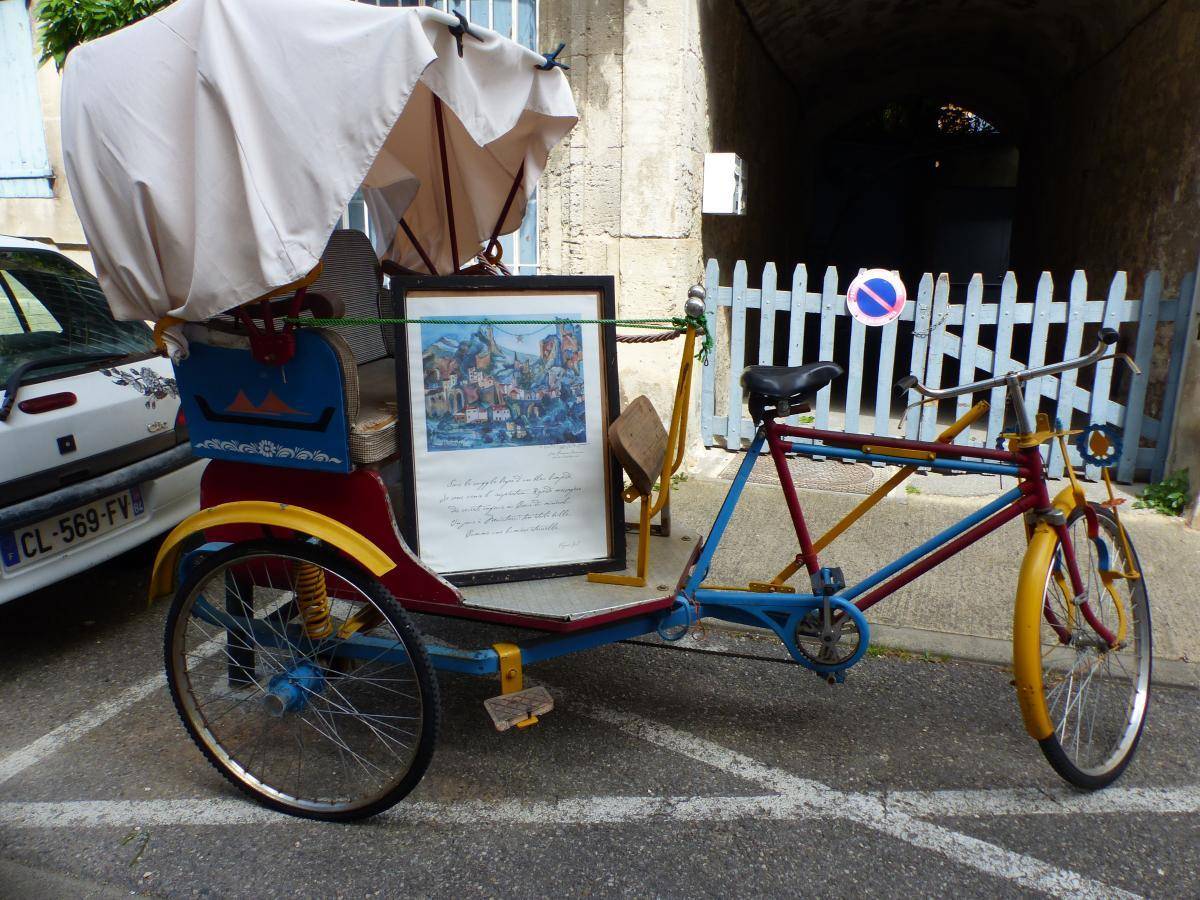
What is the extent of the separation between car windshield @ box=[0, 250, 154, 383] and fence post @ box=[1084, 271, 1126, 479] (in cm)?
513

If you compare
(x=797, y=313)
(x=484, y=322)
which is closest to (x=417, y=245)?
(x=484, y=322)

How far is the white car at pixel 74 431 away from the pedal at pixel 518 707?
6.09ft

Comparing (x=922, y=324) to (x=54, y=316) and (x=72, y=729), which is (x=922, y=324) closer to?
(x=54, y=316)

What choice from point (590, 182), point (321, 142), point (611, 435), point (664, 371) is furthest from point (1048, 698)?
point (590, 182)

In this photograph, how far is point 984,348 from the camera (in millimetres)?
5680

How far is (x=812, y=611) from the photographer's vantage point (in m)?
2.75

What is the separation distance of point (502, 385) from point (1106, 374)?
408cm

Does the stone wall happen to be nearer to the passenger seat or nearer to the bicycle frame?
the bicycle frame

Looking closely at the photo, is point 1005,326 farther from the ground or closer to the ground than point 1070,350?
farther from the ground

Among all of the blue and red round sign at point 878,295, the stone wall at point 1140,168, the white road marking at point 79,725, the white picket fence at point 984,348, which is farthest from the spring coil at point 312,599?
the stone wall at point 1140,168

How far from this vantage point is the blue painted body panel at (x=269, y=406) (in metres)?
2.52

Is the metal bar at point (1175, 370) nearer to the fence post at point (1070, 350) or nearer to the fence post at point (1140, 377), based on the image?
the fence post at point (1140, 377)

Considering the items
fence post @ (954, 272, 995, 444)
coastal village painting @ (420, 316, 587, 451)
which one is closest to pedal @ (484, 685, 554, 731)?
coastal village painting @ (420, 316, 587, 451)

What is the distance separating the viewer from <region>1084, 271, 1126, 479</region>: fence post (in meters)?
5.15
